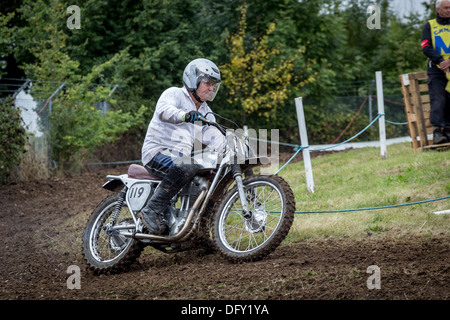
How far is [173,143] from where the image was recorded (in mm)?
6148

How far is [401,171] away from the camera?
9.97 meters

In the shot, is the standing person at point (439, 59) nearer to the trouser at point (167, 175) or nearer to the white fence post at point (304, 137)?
the white fence post at point (304, 137)

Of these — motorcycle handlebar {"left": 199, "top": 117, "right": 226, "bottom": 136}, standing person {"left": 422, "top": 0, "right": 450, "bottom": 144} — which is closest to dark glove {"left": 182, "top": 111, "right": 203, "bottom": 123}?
motorcycle handlebar {"left": 199, "top": 117, "right": 226, "bottom": 136}

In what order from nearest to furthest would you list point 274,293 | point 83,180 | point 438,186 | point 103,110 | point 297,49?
point 274,293 < point 438,186 < point 83,180 < point 103,110 < point 297,49

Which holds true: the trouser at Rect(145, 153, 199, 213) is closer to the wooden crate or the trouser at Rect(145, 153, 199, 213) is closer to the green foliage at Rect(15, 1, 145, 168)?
the wooden crate

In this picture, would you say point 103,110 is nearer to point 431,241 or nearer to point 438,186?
point 438,186

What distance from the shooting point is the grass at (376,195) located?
22.9ft

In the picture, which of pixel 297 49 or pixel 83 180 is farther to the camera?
pixel 297 49

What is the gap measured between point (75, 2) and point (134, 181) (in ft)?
52.8

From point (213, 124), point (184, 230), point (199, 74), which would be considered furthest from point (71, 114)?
point (213, 124)

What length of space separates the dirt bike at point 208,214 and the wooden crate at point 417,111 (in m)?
6.52

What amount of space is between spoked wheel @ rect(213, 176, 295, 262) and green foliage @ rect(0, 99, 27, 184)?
8.26 metres

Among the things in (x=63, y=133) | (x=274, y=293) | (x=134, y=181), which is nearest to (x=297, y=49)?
(x=63, y=133)

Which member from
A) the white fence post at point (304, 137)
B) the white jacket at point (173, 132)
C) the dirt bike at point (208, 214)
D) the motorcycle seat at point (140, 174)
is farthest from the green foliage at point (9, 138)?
the white jacket at point (173, 132)
